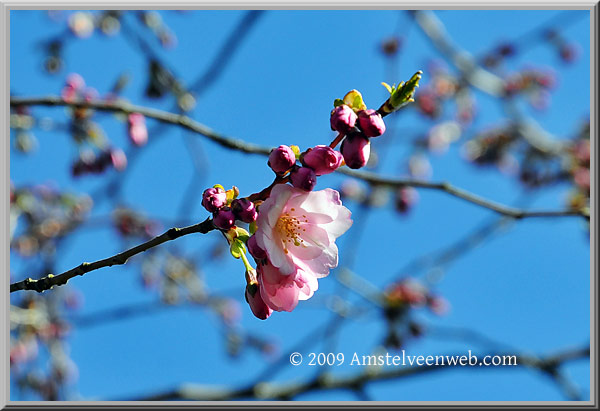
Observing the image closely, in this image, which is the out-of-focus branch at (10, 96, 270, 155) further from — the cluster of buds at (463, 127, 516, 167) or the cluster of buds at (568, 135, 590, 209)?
the cluster of buds at (463, 127, 516, 167)

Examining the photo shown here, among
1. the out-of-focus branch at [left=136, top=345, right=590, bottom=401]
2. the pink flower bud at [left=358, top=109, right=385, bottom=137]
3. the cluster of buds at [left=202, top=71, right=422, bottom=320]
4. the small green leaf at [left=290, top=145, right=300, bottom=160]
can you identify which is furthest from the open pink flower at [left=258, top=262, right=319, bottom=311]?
the out-of-focus branch at [left=136, top=345, right=590, bottom=401]

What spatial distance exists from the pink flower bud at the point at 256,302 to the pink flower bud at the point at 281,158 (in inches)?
10.4

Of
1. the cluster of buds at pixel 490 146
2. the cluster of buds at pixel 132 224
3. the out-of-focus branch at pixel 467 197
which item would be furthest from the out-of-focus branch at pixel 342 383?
the cluster of buds at pixel 490 146

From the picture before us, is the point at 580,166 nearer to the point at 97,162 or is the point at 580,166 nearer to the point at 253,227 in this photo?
the point at 97,162

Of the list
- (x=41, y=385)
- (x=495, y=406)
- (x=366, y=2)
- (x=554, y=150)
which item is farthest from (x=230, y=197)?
(x=554, y=150)

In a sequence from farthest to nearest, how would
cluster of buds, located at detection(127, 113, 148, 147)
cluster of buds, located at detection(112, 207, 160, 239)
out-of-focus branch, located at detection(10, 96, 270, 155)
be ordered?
cluster of buds, located at detection(112, 207, 160, 239) → cluster of buds, located at detection(127, 113, 148, 147) → out-of-focus branch, located at detection(10, 96, 270, 155)

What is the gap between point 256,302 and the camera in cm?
127

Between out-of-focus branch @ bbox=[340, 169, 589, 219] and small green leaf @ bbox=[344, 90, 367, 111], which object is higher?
out-of-focus branch @ bbox=[340, 169, 589, 219]

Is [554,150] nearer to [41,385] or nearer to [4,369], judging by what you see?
[41,385]

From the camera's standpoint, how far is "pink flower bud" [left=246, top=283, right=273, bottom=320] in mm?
1271

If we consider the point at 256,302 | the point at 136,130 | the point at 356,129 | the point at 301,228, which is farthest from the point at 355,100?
the point at 136,130

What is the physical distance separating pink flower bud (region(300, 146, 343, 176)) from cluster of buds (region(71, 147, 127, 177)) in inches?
80.0

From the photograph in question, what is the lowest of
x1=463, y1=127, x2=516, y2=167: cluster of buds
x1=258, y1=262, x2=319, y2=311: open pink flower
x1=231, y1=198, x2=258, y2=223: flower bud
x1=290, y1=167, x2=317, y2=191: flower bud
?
x1=258, y1=262, x2=319, y2=311: open pink flower

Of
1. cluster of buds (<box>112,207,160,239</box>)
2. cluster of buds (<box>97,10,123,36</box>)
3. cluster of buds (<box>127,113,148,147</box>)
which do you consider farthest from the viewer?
cluster of buds (<box>112,207,160,239</box>)
